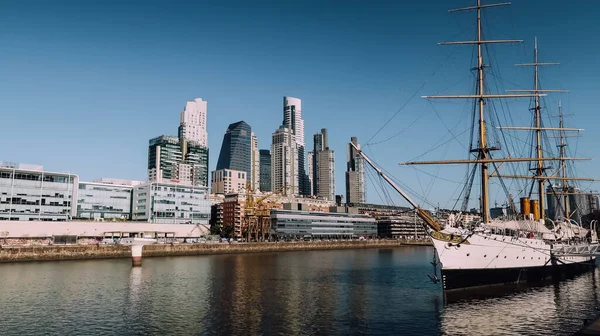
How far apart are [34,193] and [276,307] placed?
116 metres

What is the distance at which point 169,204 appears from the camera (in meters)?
168

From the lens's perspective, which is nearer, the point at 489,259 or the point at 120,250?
the point at 489,259

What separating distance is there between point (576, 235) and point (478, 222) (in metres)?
44.0

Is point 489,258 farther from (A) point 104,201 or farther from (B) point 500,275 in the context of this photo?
(A) point 104,201

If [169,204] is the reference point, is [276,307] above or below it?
below

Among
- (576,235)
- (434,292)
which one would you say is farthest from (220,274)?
(576,235)

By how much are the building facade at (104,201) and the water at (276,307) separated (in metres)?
93.7

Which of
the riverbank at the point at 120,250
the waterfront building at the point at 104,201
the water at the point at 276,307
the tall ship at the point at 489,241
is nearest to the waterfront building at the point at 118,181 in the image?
the waterfront building at the point at 104,201

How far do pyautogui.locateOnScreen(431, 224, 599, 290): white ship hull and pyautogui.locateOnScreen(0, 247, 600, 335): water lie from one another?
2.79 metres

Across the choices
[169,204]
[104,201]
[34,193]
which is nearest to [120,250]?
[34,193]

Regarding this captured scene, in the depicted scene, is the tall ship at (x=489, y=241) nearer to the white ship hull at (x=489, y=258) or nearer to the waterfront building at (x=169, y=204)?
the white ship hull at (x=489, y=258)

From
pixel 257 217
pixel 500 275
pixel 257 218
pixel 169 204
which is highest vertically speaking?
pixel 169 204

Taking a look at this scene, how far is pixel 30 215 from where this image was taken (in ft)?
427

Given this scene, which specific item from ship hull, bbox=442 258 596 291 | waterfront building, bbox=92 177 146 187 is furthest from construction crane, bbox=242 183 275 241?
ship hull, bbox=442 258 596 291
